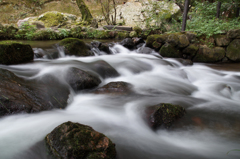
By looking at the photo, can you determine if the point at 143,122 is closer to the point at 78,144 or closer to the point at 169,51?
the point at 78,144

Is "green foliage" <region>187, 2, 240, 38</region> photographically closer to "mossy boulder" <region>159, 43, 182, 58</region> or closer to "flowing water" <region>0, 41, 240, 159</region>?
"mossy boulder" <region>159, 43, 182, 58</region>

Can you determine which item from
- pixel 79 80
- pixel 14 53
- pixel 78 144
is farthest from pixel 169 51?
pixel 78 144

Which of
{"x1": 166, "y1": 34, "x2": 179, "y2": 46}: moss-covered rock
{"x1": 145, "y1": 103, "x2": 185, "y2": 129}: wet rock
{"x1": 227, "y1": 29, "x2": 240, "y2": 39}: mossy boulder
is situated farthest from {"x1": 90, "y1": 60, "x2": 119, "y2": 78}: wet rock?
{"x1": 227, "y1": 29, "x2": 240, "y2": 39}: mossy boulder

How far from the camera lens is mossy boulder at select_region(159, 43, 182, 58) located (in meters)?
7.93

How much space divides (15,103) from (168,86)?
3986 mm

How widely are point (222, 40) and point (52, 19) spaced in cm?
1550

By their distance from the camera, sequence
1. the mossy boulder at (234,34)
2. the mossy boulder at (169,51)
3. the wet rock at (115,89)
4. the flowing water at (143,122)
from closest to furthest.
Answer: the flowing water at (143,122)
the wet rock at (115,89)
the mossy boulder at (234,34)
the mossy boulder at (169,51)

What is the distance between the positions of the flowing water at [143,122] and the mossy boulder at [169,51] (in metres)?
3.12

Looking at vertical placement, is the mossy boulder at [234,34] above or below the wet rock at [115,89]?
above

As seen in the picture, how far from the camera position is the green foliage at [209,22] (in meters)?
8.30

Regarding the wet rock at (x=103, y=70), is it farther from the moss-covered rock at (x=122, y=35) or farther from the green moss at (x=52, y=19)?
the green moss at (x=52, y=19)

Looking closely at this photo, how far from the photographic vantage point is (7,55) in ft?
15.1

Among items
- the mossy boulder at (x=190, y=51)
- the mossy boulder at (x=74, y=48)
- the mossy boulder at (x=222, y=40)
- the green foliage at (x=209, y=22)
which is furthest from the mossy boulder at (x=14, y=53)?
the mossy boulder at (x=222, y=40)

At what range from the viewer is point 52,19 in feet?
54.2
